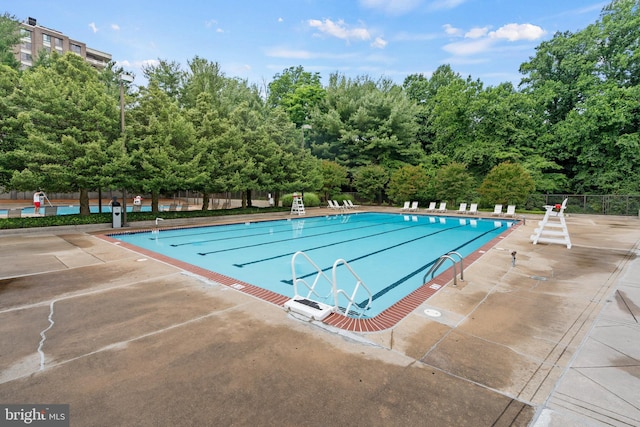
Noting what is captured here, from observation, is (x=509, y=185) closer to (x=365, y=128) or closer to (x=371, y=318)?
(x=365, y=128)

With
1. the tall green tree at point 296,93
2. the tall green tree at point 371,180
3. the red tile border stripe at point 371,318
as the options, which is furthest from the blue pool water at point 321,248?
the tall green tree at point 296,93

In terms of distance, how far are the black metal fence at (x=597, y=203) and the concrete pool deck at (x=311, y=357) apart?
21.0 metres

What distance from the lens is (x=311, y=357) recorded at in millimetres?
3154

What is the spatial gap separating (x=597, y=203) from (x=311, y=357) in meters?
27.3

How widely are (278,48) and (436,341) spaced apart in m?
25.7

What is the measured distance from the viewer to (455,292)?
207 inches

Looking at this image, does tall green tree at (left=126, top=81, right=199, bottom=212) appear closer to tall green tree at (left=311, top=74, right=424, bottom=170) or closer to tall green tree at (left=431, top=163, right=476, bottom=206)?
tall green tree at (left=311, top=74, right=424, bottom=170)

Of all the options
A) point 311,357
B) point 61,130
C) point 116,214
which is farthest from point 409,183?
point 311,357

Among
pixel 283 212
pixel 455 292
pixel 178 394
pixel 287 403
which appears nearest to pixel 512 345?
pixel 455 292

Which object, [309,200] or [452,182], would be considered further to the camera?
[309,200]

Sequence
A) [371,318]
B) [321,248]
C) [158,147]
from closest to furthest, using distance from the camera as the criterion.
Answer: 1. [371,318]
2. [321,248]
3. [158,147]

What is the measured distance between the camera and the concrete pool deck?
2.37m

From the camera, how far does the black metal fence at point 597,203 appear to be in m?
20.2

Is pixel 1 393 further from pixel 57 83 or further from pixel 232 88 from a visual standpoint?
pixel 232 88
